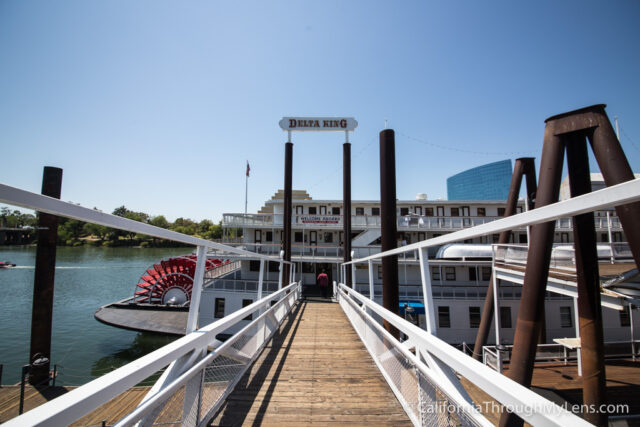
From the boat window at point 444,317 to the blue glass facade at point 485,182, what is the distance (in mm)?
148282

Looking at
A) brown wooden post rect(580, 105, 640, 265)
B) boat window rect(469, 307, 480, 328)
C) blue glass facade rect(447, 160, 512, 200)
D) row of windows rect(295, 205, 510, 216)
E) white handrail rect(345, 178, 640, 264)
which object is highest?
blue glass facade rect(447, 160, 512, 200)

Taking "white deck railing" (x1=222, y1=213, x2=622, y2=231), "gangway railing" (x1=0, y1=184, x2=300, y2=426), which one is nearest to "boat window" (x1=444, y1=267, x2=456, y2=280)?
"white deck railing" (x1=222, y1=213, x2=622, y2=231)

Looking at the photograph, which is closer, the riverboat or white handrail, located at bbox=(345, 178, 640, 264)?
white handrail, located at bbox=(345, 178, 640, 264)

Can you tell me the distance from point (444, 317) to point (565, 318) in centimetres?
668

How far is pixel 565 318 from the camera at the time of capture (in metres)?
15.7

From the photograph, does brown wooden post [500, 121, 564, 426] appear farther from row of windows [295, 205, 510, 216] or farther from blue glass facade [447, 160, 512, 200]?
blue glass facade [447, 160, 512, 200]

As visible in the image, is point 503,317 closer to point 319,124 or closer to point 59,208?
point 319,124

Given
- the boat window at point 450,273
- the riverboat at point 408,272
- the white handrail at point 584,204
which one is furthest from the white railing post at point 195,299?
the boat window at point 450,273

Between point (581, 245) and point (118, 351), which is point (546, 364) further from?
point (118, 351)

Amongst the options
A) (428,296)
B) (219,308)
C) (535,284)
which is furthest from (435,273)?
(428,296)

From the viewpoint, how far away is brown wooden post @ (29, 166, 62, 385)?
25.9 ft

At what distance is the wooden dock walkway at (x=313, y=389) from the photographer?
8.66 feet

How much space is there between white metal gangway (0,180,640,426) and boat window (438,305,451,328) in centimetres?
1382

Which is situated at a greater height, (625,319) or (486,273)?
(486,273)
